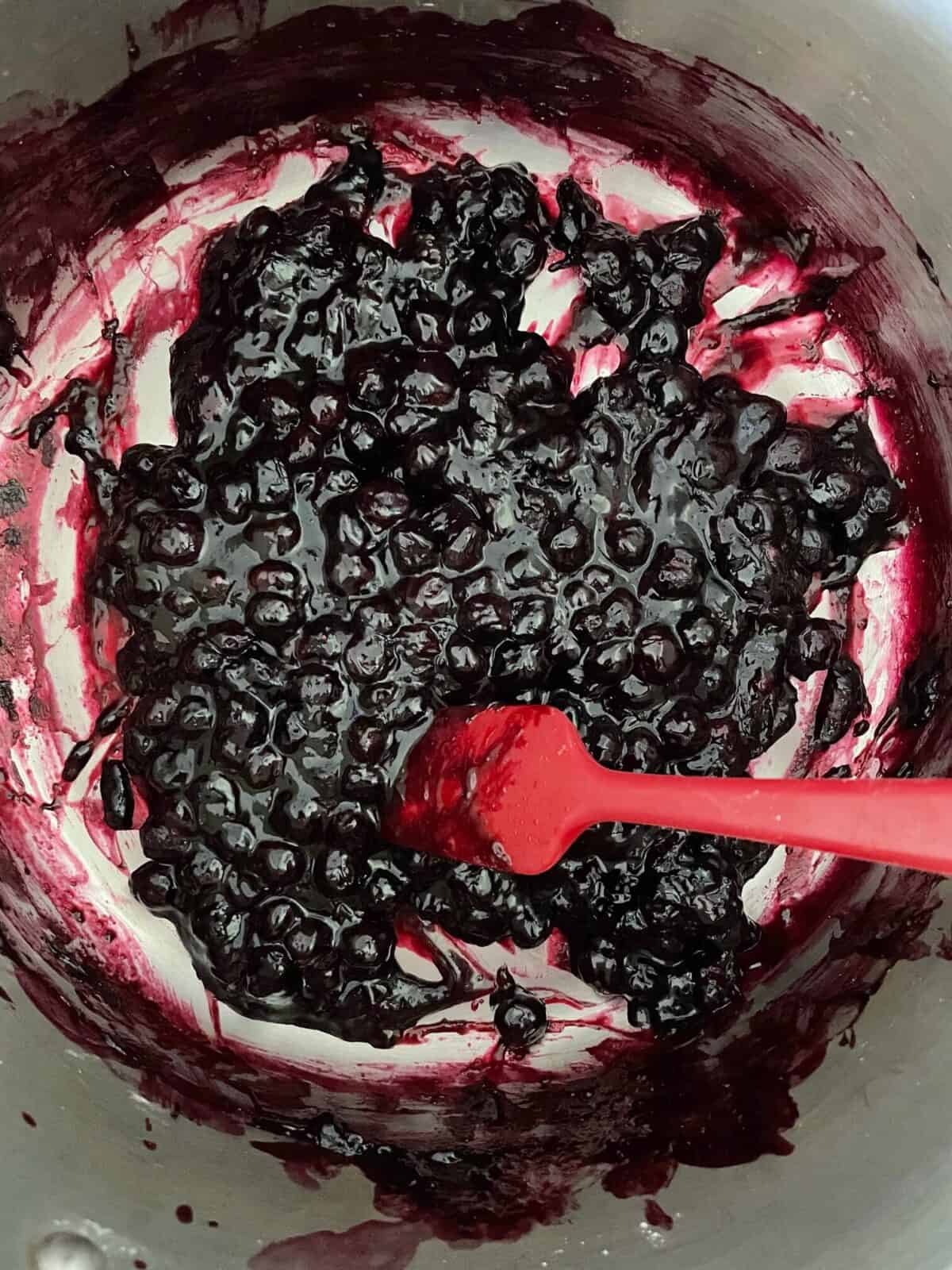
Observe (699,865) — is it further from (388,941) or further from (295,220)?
(295,220)

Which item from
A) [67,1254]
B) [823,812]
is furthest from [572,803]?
[67,1254]

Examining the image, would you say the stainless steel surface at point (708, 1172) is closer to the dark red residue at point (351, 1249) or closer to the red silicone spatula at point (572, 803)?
the dark red residue at point (351, 1249)

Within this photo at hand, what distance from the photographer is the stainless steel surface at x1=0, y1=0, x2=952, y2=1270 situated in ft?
3.76

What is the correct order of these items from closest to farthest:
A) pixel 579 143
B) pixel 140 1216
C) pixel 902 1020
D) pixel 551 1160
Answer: pixel 140 1216, pixel 902 1020, pixel 551 1160, pixel 579 143

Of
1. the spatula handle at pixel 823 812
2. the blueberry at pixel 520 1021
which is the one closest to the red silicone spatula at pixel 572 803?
the spatula handle at pixel 823 812

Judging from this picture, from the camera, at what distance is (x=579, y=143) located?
1.57m

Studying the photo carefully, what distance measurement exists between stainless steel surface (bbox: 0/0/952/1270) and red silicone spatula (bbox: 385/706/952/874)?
0.53 metres

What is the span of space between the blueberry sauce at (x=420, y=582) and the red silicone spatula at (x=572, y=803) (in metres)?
0.08

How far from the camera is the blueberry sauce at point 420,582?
123cm

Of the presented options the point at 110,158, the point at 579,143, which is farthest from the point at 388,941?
the point at 579,143

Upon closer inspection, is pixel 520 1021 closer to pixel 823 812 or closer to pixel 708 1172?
pixel 708 1172

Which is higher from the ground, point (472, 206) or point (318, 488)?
point (472, 206)

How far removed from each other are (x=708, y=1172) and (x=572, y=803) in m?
0.68

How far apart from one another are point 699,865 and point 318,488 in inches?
28.4
